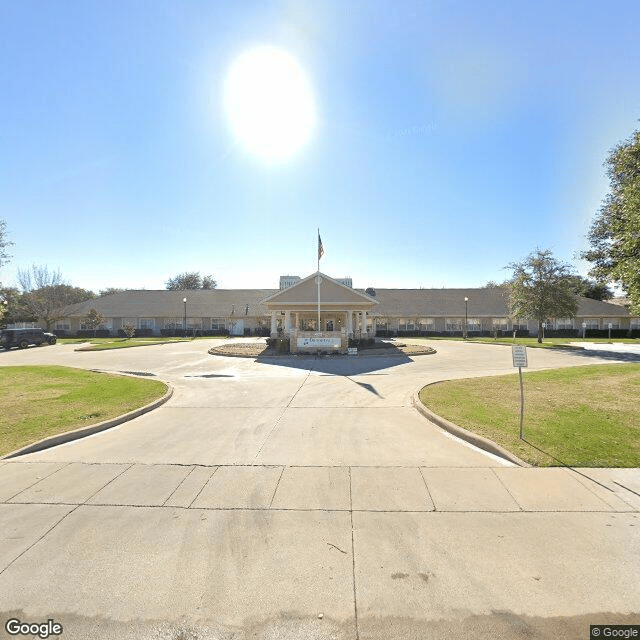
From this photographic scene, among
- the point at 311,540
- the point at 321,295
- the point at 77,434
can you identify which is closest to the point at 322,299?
the point at 321,295

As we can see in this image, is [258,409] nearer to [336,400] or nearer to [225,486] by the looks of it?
[336,400]

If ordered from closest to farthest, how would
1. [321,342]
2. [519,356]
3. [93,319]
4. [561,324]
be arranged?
[519,356] < [321,342] < [93,319] < [561,324]

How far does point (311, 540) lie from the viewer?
4102 mm

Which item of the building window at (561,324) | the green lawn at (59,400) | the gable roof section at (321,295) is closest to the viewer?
the green lawn at (59,400)

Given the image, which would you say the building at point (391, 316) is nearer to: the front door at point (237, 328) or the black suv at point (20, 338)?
the front door at point (237, 328)

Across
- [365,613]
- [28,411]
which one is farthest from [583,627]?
[28,411]

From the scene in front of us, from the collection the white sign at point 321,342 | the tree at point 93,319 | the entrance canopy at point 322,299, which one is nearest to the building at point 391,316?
the tree at point 93,319

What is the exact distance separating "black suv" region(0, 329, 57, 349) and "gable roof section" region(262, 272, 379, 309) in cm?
2252

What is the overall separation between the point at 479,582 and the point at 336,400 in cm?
785

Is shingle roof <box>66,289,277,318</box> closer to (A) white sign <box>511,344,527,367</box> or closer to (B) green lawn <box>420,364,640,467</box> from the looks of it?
(B) green lawn <box>420,364,640,467</box>

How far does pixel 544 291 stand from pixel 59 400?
3740 centimetres

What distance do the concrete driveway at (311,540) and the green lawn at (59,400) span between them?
1407 mm

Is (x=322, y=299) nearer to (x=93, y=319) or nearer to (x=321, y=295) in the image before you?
(x=321, y=295)

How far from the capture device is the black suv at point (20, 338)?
3116cm
